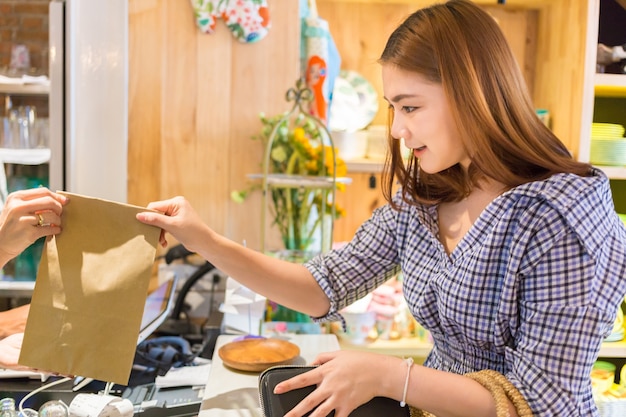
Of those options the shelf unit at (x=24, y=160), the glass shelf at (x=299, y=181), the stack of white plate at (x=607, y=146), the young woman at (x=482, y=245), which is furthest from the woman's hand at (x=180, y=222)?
the stack of white plate at (x=607, y=146)

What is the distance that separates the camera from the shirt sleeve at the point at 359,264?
1470 mm

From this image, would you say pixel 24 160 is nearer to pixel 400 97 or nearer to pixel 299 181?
pixel 299 181

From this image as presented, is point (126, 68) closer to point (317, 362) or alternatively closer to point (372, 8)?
point (372, 8)

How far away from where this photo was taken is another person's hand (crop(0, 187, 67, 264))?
1.14 m

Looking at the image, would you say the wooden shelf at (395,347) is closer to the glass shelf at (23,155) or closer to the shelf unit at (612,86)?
the shelf unit at (612,86)

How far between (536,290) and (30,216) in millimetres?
873

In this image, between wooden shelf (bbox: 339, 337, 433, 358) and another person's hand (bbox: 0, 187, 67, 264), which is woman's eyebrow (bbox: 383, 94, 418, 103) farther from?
wooden shelf (bbox: 339, 337, 433, 358)

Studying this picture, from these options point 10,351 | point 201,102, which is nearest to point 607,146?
point 201,102

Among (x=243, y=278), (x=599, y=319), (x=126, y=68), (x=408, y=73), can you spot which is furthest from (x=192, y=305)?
(x=599, y=319)

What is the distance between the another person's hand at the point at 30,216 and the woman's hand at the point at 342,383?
1.60 ft

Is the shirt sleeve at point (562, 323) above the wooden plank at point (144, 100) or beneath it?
beneath

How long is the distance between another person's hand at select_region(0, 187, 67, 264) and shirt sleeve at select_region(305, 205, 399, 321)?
570 millimetres

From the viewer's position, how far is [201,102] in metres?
2.37

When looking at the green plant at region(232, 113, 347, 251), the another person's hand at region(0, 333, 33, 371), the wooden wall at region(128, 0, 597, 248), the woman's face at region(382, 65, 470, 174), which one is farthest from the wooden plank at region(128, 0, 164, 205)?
the woman's face at region(382, 65, 470, 174)
